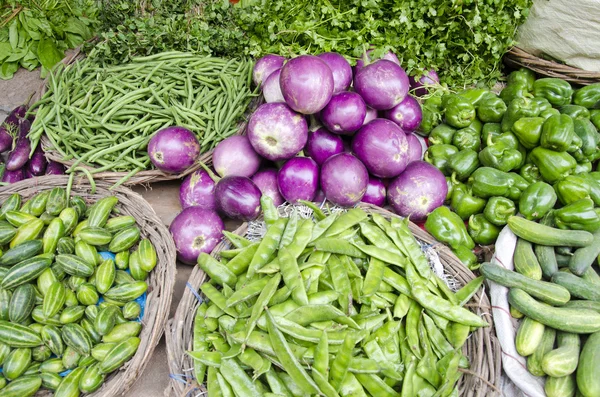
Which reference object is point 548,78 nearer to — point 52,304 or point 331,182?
point 331,182

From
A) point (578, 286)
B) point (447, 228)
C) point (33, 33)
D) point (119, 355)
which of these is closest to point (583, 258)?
point (578, 286)

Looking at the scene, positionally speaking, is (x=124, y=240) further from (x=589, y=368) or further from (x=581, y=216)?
(x=581, y=216)

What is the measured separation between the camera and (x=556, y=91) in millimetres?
2904

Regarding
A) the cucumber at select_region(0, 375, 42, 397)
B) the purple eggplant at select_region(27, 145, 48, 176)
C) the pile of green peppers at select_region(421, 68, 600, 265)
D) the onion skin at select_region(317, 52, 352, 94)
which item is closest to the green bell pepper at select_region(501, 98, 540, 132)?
the pile of green peppers at select_region(421, 68, 600, 265)

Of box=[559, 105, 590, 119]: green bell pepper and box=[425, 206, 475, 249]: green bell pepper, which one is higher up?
box=[559, 105, 590, 119]: green bell pepper

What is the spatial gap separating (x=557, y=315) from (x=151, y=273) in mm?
1951

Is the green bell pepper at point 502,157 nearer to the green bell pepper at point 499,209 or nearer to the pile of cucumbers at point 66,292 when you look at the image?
the green bell pepper at point 499,209

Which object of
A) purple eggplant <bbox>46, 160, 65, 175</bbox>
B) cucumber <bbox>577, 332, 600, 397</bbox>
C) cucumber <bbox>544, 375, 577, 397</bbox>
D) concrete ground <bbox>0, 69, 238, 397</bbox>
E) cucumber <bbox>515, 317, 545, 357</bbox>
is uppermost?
cucumber <bbox>577, 332, 600, 397</bbox>

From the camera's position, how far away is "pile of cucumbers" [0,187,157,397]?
184cm

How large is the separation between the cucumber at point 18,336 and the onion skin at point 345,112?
1.83 m

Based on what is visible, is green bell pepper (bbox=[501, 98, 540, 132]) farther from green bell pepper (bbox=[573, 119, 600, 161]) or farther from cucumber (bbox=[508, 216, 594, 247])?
cucumber (bbox=[508, 216, 594, 247])

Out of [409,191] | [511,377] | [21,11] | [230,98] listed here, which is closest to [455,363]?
[511,377]

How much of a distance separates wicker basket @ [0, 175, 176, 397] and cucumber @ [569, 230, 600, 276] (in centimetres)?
194

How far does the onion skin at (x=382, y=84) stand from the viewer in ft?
8.07
